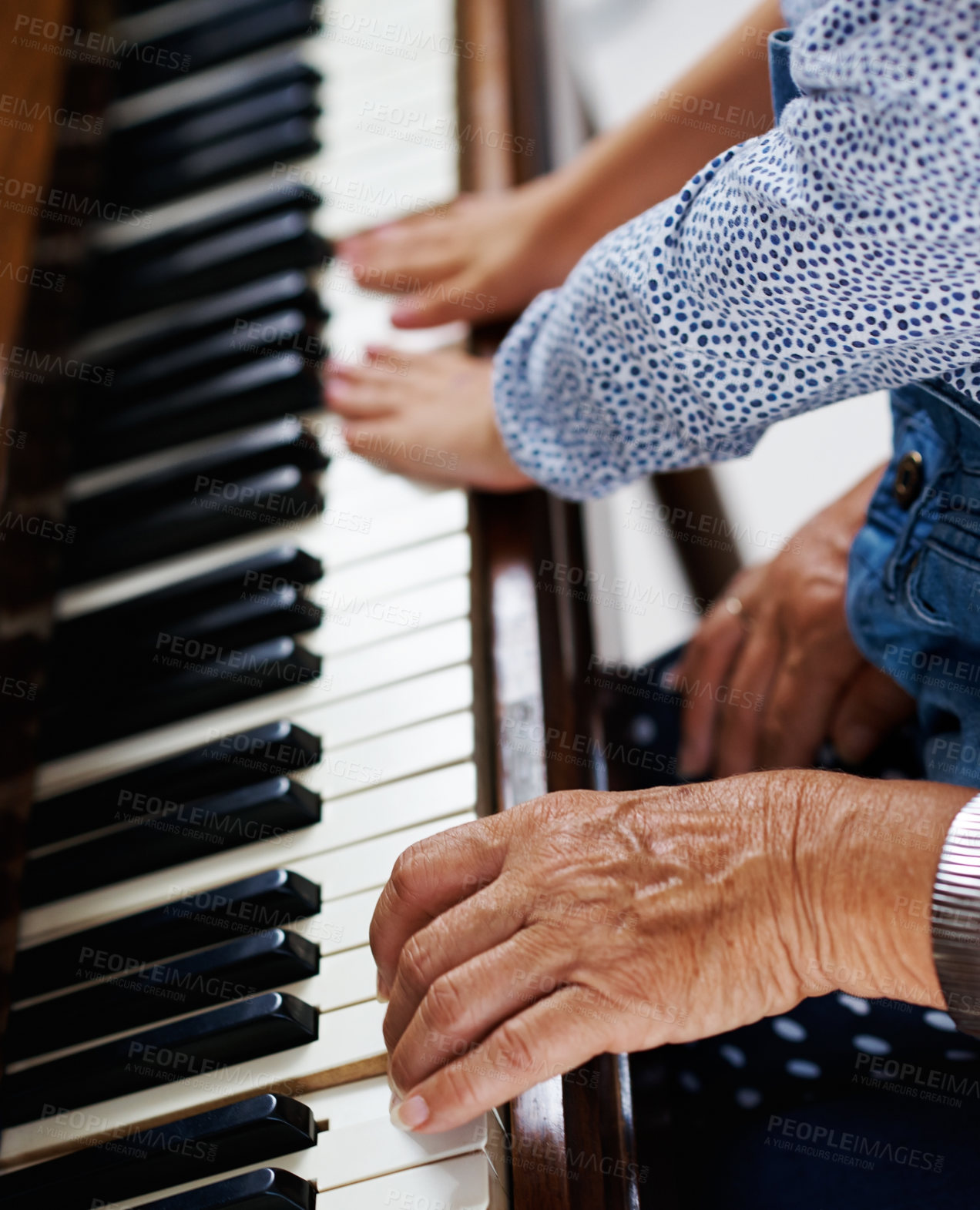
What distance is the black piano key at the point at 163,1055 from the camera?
2.22ft

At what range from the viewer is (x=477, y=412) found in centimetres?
96

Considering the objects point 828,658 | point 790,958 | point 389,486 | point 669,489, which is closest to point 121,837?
point 389,486

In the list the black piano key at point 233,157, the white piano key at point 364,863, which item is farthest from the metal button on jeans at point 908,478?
the black piano key at point 233,157

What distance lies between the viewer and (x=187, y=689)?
2.83 ft

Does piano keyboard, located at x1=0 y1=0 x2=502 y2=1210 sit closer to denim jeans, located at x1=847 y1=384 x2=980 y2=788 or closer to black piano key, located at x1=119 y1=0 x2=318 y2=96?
black piano key, located at x1=119 y1=0 x2=318 y2=96

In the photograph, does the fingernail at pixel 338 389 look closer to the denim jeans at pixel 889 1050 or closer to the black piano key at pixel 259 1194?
the denim jeans at pixel 889 1050

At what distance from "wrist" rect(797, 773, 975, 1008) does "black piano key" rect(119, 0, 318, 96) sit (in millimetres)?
1141

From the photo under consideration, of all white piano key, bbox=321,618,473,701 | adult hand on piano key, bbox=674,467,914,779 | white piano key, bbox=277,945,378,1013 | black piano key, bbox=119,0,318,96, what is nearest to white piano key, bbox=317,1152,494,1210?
white piano key, bbox=277,945,378,1013

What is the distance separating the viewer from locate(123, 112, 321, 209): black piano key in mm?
1202

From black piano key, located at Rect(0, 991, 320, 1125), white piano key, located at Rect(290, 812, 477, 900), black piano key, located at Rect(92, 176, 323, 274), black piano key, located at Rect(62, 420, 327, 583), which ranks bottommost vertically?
black piano key, located at Rect(0, 991, 320, 1125)

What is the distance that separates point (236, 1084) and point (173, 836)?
0.61ft

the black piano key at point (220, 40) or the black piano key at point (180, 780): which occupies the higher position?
the black piano key at point (220, 40)

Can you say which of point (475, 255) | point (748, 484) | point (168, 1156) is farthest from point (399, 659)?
point (748, 484)

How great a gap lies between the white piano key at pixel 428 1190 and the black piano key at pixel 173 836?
9.7 inches
